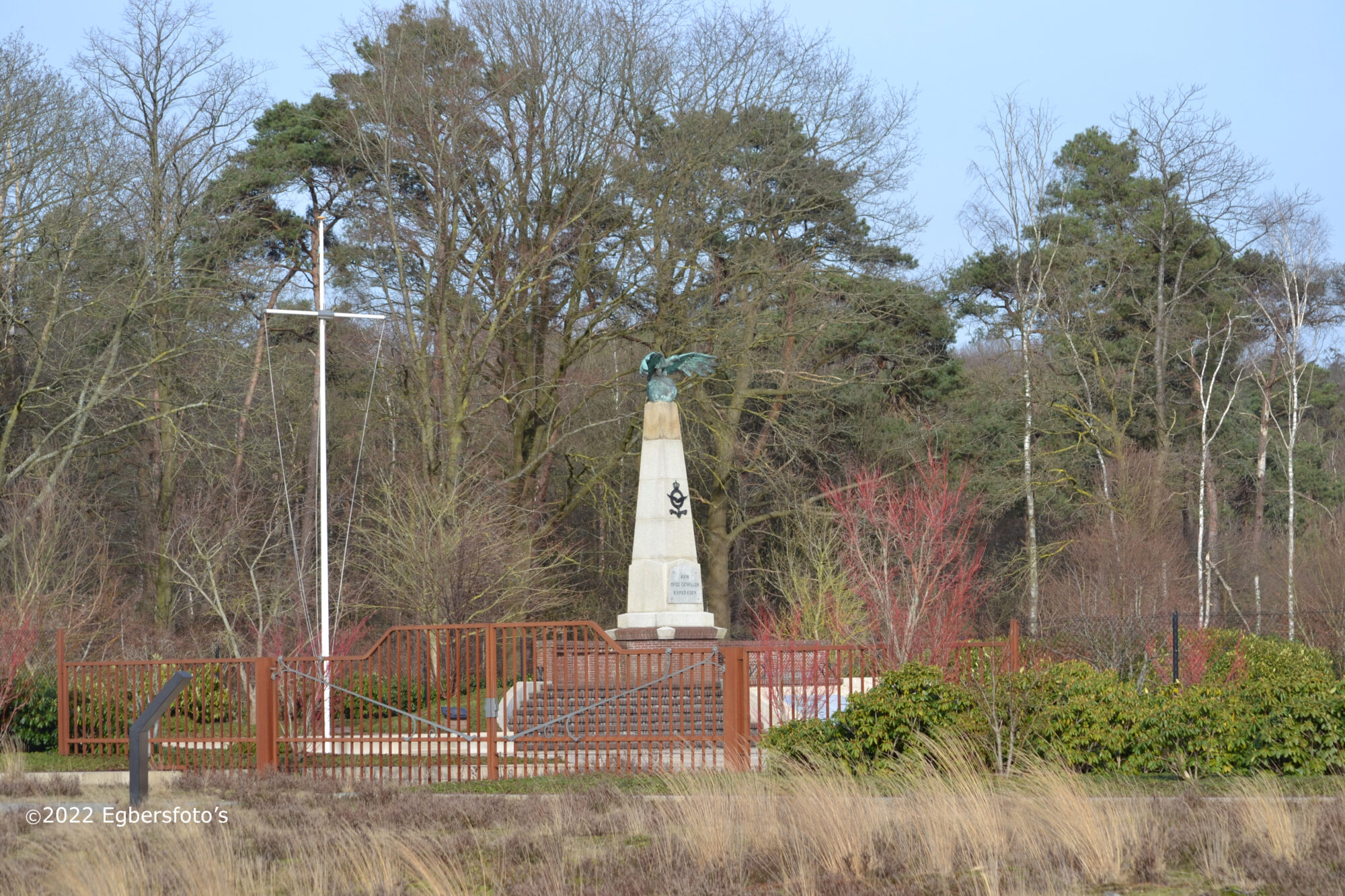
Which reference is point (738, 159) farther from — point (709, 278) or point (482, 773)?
point (482, 773)

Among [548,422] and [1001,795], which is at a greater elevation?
[548,422]

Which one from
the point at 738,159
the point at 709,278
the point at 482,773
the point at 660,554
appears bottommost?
the point at 482,773

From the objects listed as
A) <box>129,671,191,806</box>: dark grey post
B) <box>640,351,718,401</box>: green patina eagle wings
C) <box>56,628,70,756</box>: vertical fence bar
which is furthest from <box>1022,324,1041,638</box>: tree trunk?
<box>129,671,191,806</box>: dark grey post

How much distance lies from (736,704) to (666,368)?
10.3 m

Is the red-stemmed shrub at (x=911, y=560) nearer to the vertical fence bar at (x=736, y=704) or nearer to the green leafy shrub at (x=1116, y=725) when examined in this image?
the green leafy shrub at (x=1116, y=725)

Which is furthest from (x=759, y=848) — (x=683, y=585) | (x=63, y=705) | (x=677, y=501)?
(x=677, y=501)

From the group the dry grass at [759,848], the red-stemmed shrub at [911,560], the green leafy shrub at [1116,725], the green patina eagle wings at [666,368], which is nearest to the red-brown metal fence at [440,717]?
the green leafy shrub at [1116,725]

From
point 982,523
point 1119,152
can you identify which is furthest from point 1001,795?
point 1119,152

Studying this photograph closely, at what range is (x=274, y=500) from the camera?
3319 centimetres

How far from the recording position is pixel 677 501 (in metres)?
22.1

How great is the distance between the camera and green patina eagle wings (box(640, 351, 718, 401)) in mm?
22656

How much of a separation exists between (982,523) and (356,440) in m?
16.7

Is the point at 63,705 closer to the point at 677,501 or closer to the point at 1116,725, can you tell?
the point at 677,501

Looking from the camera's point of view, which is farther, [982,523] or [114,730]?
[982,523]
